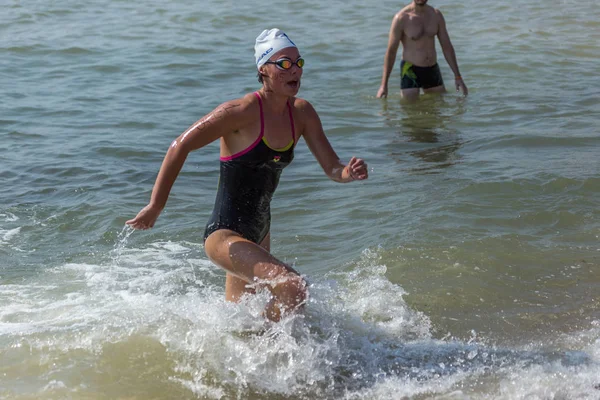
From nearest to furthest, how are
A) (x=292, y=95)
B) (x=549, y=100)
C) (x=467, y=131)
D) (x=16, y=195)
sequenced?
(x=292, y=95)
(x=16, y=195)
(x=467, y=131)
(x=549, y=100)

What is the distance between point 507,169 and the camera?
876 centimetres

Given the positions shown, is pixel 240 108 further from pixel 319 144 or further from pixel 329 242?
pixel 329 242

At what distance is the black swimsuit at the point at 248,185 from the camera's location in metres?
4.85

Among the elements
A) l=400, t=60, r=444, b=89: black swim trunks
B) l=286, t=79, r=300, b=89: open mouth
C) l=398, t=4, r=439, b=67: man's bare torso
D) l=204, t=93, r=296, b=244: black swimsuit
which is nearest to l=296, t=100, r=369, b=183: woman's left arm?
l=204, t=93, r=296, b=244: black swimsuit

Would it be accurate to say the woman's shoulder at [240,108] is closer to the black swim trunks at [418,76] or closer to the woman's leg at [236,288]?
the woman's leg at [236,288]

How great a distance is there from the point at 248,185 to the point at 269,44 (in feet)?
2.70

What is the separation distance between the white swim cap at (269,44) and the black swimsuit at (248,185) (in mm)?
222

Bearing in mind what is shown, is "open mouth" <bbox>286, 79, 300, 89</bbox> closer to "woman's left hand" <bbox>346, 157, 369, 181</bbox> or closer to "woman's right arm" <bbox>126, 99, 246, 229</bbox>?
"woman's right arm" <bbox>126, 99, 246, 229</bbox>

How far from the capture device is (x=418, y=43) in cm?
1158

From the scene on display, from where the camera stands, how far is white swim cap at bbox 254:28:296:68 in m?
4.74

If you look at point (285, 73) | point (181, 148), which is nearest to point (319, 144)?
point (285, 73)

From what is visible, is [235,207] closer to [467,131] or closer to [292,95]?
[292,95]

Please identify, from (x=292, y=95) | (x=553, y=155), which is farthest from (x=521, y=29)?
(x=292, y=95)

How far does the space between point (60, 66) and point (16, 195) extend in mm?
7013
